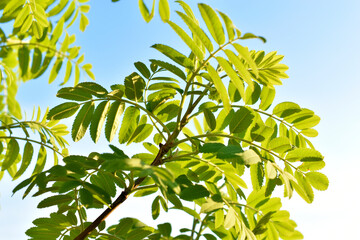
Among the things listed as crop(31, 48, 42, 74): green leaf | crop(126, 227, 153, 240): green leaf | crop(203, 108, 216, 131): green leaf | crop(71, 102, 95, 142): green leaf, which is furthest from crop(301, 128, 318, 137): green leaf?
crop(31, 48, 42, 74): green leaf

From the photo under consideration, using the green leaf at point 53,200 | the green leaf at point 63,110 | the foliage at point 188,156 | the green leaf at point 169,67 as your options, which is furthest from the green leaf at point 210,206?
the green leaf at point 63,110

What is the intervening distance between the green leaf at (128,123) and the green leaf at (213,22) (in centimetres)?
51

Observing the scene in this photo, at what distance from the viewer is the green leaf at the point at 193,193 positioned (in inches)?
51.4

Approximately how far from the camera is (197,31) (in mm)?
1182

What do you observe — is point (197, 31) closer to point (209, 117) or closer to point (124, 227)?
point (209, 117)

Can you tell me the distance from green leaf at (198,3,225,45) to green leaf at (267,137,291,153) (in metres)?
0.46

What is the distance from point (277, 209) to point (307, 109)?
0.46 m

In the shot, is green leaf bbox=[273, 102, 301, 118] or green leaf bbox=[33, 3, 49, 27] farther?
green leaf bbox=[33, 3, 49, 27]

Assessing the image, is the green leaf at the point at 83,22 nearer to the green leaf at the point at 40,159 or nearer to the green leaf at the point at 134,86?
the green leaf at the point at 40,159

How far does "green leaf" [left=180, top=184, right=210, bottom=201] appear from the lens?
1306mm

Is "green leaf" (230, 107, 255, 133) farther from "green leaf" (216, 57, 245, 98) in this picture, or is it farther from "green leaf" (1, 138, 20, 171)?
"green leaf" (1, 138, 20, 171)

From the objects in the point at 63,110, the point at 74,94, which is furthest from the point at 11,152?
the point at 74,94

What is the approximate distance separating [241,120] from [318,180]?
39 cm

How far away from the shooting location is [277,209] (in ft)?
5.06
